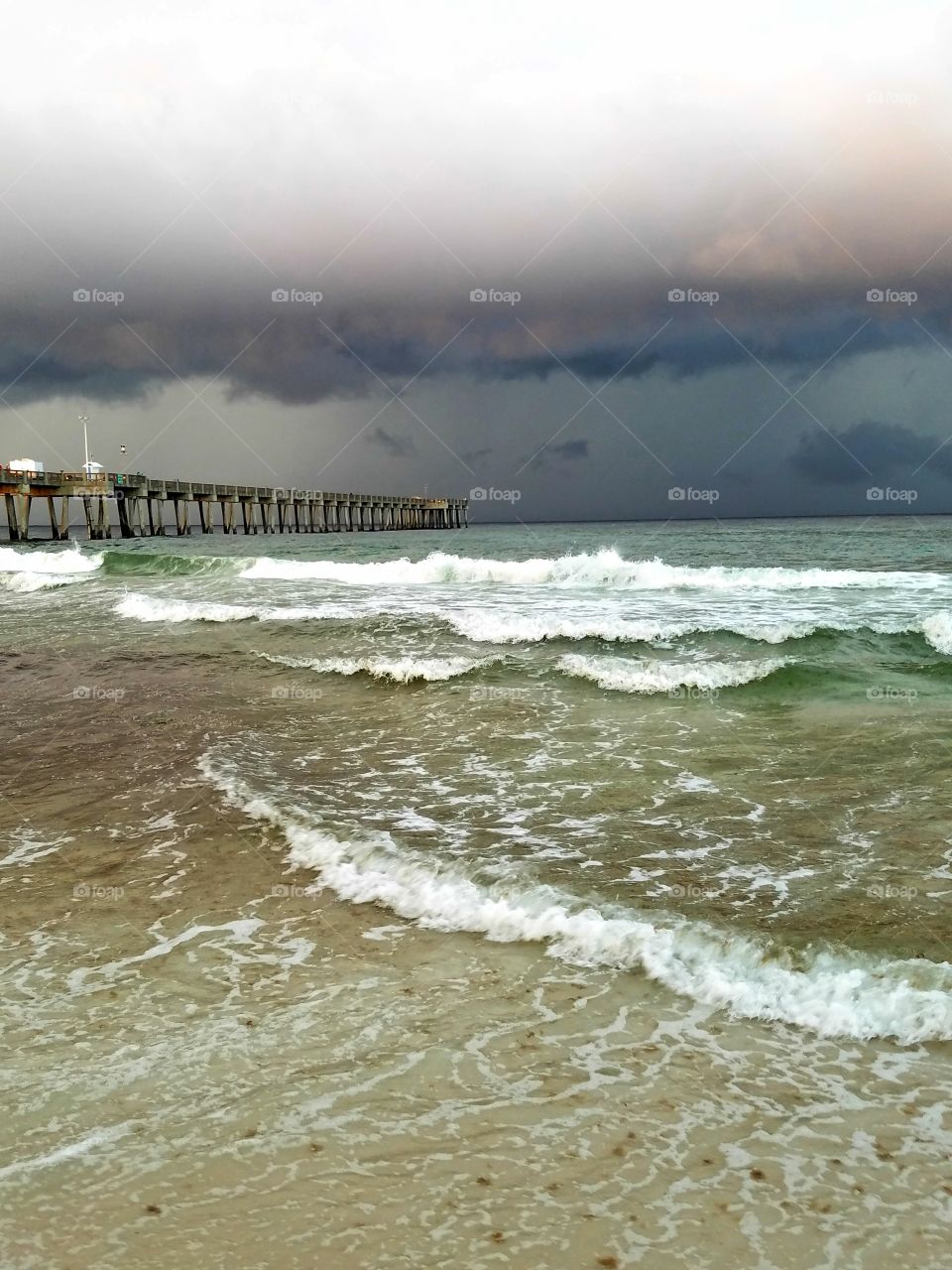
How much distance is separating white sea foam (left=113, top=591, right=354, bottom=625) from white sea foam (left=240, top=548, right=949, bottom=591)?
23.4ft

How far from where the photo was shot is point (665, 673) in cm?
1147

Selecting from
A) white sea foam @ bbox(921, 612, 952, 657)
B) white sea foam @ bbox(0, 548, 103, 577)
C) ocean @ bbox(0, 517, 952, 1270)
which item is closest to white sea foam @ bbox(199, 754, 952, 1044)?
ocean @ bbox(0, 517, 952, 1270)

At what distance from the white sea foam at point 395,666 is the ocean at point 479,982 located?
1468 millimetres

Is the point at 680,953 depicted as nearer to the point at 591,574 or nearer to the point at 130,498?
the point at 591,574

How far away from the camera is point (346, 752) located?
27.9 ft

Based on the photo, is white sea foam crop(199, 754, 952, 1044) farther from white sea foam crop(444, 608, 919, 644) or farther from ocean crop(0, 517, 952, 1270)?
white sea foam crop(444, 608, 919, 644)

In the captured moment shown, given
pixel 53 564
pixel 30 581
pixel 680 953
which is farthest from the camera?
pixel 53 564

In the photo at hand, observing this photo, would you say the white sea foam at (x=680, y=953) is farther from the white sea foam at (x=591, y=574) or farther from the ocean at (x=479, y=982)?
the white sea foam at (x=591, y=574)

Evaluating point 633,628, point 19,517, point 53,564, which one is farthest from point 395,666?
point 19,517

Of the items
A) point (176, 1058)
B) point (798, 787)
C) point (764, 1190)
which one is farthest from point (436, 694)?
point (764, 1190)

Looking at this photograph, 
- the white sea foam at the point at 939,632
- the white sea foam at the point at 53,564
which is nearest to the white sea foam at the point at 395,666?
the white sea foam at the point at 939,632

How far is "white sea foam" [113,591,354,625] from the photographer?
18109 millimetres

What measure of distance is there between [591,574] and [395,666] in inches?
586

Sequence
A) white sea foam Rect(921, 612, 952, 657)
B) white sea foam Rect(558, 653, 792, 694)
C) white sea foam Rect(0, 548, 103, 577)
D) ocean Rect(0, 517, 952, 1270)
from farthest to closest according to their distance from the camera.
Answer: white sea foam Rect(0, 548, 103, 577)
white sea foam Rect(921, 612, 952, 657)
white sea foam Rect(558, 653, 792, 694)
ocean Rect(0, 517, 952, 1270)
